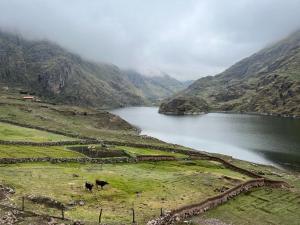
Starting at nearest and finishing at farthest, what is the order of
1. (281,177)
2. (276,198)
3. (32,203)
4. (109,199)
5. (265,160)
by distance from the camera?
(32,203) < (109,199) < (276,198) < (281,177) < (265,160)

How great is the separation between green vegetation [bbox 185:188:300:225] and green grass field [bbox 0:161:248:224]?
457cm

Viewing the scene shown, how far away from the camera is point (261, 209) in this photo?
66312 mm

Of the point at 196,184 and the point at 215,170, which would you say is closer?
the point at 196,184

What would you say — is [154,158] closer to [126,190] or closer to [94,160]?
[94,160]

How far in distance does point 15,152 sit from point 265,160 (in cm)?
8167

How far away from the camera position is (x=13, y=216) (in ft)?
148

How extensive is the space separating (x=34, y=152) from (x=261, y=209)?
51.9m

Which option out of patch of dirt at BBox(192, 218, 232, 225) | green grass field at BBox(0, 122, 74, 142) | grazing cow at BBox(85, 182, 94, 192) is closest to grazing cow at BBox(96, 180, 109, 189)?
grazing cow at BBox(85, 182, 94, 192)

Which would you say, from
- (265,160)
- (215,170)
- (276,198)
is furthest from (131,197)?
(265,160)

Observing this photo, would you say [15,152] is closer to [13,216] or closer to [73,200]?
[73,200]

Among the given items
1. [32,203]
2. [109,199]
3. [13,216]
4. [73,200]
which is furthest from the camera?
[109,199]

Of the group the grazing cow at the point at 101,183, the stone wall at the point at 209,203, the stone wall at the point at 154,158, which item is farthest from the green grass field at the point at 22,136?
the stone wall at the point at 209,203

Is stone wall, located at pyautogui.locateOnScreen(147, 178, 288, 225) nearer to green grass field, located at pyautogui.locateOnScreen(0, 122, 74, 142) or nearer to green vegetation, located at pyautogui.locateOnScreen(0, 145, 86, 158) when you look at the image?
green vegetation, located at pyautogui.locateOnScreen(0, 145, 86, 158)

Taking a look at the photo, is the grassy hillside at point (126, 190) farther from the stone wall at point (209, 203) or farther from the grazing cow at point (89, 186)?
the stone wall at point (209, 203)
